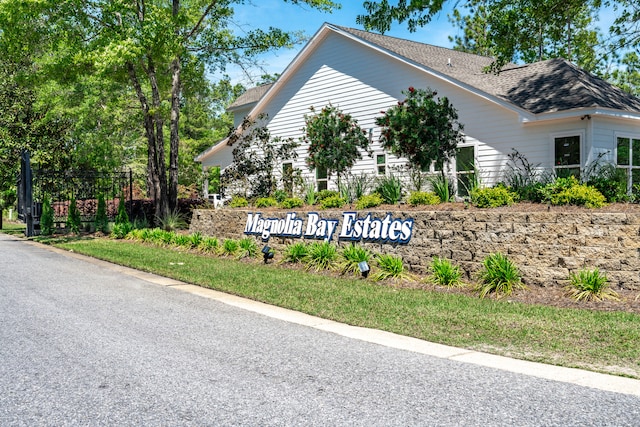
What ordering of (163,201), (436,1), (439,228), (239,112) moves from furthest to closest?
(239,112)
(163,201)
(436,1)
(439,228)

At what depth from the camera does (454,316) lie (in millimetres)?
7773

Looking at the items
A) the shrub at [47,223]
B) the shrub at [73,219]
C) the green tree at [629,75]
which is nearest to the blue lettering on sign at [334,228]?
the shrub at [73,219]

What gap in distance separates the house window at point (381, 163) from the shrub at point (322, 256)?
727 cm

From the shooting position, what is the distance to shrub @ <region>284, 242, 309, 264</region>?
12.9 m

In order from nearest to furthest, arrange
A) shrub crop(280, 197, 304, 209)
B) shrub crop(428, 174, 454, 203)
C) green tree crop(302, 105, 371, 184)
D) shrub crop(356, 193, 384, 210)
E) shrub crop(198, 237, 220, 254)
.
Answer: shrub crop(428, 174, 454, 203) < shrub crop(356, 193, 384, 210) < shrub crop(280, 197, 304, 209) < shrub crop(198, 237, 220, 254) < green tree crop(302, 105, 371, 184)

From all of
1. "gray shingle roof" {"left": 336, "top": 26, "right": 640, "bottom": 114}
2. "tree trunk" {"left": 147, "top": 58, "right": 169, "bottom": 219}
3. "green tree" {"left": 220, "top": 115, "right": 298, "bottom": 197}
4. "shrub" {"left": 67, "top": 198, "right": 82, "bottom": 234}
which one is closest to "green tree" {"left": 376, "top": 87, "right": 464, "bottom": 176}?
"gray shingle roof" {"left": 336, "top": 26, "right": 640, "bottom": 114}

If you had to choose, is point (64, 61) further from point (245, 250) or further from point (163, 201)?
point (245, 250)

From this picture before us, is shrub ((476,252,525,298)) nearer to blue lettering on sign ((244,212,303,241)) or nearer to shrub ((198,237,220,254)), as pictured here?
blue lettering on sign ((244,212,303,241))

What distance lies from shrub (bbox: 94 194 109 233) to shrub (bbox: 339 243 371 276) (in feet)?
40.2

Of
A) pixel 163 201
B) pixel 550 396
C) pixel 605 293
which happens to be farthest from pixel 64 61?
pixel 550 396

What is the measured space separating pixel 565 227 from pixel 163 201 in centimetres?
1479

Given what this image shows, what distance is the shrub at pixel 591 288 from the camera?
27.8 ft

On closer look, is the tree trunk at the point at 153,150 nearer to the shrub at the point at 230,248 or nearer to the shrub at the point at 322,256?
the shrub at the point at 230,248

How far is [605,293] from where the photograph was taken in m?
8.49
